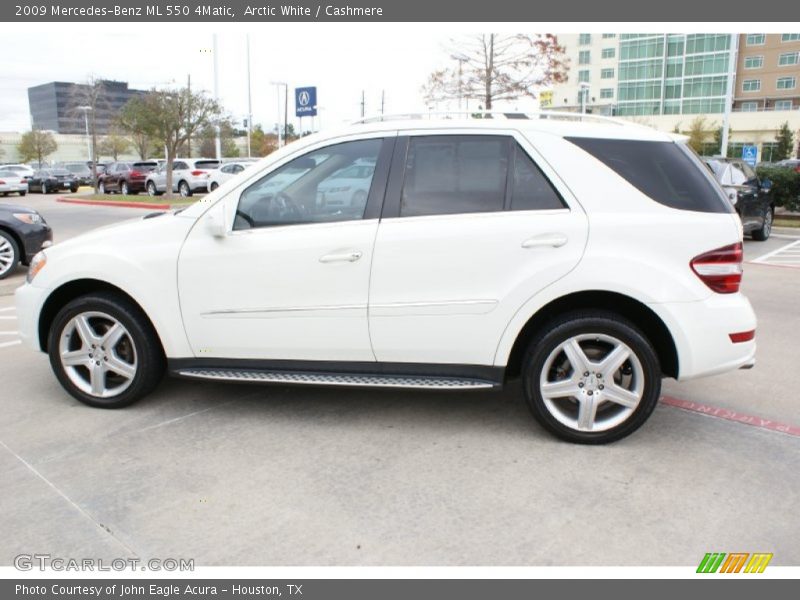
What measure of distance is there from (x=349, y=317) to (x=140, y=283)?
1349 mm

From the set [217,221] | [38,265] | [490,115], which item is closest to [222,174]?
[38,265]

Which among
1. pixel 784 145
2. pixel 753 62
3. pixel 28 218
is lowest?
pixel 28 218

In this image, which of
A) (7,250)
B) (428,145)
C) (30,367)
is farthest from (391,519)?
(7,250)

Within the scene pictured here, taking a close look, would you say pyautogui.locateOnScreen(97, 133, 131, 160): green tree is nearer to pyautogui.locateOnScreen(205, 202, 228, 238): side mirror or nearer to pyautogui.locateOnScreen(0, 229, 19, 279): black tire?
pyautogui.locateOnScreen(0, 229, 19, 279): black tire

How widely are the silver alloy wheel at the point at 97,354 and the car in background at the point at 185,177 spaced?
959 inches

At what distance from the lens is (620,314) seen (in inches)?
155

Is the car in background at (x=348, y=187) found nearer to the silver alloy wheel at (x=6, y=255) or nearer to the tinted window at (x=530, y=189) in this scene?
the tinted window at (x=530, y=189)

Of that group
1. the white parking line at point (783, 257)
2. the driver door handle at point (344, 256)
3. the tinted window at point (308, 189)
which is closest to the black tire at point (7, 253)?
the tinted window at point (308, 189)

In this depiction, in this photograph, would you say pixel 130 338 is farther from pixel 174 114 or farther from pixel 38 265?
pixel 174 114

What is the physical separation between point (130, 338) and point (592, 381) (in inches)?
111

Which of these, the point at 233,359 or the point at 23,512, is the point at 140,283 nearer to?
the point at 233,359

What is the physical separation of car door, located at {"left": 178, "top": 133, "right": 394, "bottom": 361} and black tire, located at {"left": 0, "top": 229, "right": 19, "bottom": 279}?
662 cm

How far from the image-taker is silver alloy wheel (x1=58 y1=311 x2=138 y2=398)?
4441 millimetres
